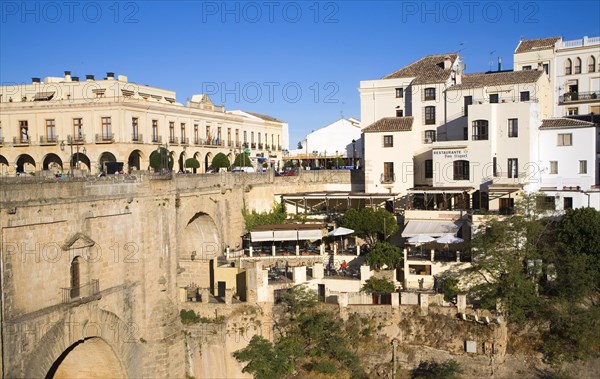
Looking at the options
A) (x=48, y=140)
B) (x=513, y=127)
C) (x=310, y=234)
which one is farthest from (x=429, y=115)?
(x=48, y=140)

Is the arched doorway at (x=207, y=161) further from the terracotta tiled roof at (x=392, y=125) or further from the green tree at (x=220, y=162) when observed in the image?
the terracotta tiled roof at (x=392, y=125)

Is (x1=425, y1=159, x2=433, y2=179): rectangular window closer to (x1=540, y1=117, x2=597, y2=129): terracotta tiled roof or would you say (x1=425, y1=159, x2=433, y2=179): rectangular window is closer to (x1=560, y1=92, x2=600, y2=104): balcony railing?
(x1=540, y1=117, x2=597, y2=129): terracotta tiled roof

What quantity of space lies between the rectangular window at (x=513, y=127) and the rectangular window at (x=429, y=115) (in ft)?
18.2

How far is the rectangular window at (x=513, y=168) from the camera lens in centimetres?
3266

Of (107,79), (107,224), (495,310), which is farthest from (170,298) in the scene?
(107,79)

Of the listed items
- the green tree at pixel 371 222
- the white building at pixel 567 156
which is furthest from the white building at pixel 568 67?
the green tree at pixel 371 222

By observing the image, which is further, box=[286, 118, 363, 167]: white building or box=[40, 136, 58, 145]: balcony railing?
box=[286, 118, 363, 167]: white building

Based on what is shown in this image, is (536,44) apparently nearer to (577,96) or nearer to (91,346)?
(577,96)

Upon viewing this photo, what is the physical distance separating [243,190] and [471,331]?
609 inches

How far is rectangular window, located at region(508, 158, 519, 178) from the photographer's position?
32.7m

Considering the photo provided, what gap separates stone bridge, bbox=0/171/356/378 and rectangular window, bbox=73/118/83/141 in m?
11.8

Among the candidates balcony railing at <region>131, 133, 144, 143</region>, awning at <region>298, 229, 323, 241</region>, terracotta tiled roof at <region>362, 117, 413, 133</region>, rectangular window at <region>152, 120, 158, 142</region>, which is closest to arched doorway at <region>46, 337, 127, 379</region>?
awning at <region>298, 229, 323, 241</region>

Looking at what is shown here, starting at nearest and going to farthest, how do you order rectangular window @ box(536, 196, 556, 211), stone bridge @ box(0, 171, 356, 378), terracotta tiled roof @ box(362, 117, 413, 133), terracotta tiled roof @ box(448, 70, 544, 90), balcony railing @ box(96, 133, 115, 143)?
stone bridge @ box(0, 171, 356, 378) → rectangular window @ box(536, 196, 556, 211) → terracotta tiled roof @ box(448, 70, 544, 90) → terracotta tiled roof @ box(362, 117, 413, 133) → balcony railing @ box(96, 133, 115, 143)

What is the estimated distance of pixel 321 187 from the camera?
40156mm
